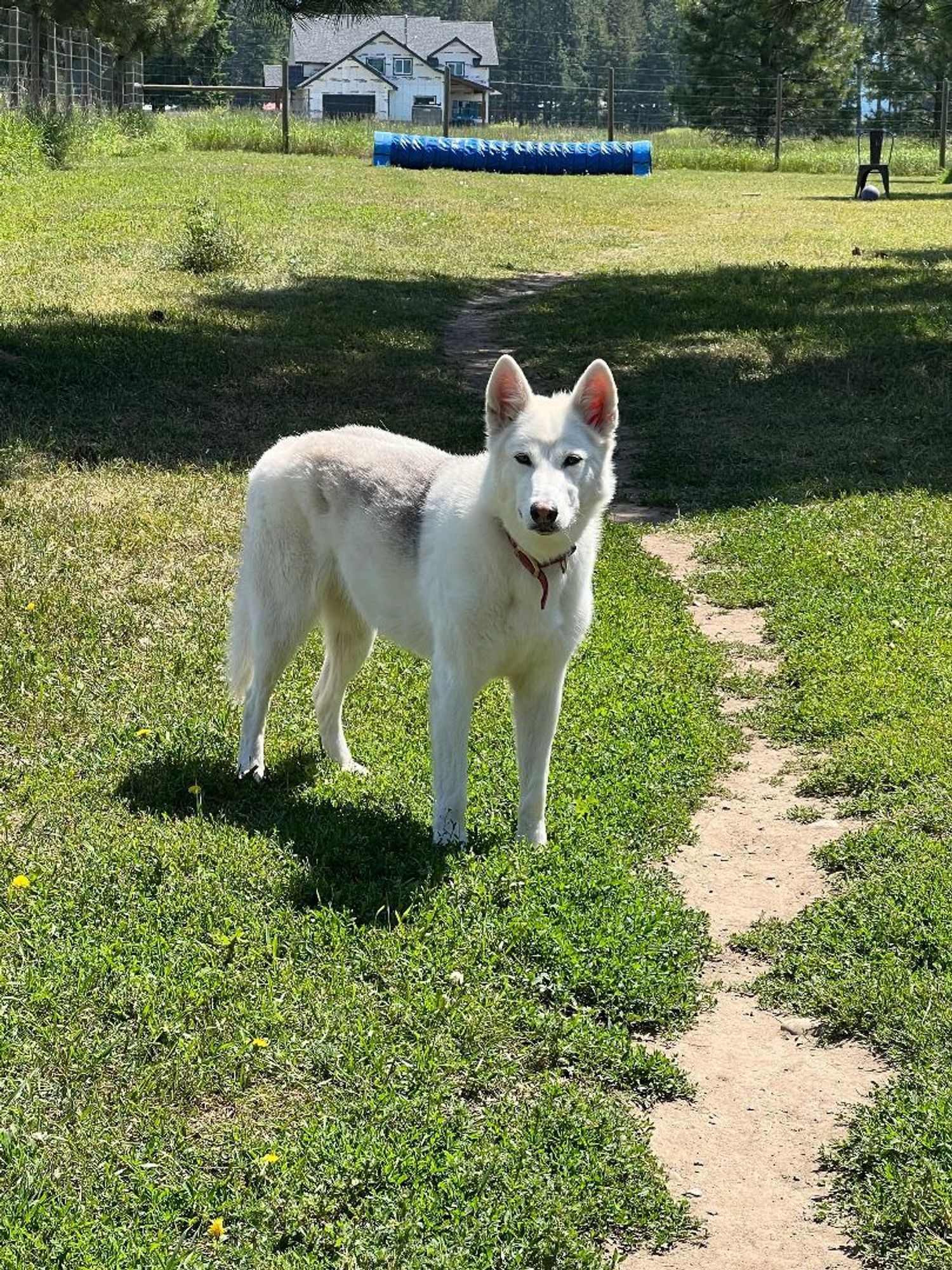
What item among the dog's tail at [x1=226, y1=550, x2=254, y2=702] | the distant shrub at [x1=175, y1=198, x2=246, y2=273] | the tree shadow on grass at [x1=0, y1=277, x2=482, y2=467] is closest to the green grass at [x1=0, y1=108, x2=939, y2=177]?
the distant shrub at [x1=175, y1=198, x2=246, y2=273]

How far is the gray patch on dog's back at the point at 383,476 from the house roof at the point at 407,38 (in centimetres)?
9252

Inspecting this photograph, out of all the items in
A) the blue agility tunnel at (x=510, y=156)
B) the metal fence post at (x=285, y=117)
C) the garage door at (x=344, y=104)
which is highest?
the garage door at (x=344, y=104)

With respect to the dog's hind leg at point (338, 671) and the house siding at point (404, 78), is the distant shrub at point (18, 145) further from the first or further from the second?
the house siding at point (404, 78)

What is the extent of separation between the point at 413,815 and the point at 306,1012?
53.8 inches

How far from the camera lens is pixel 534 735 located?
4.97 metres

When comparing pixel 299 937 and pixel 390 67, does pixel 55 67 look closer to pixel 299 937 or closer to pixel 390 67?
pixel 299 937

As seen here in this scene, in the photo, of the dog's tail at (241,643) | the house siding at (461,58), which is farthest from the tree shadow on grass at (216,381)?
the house siding at (461,58)

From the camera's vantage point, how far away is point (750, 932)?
469cm

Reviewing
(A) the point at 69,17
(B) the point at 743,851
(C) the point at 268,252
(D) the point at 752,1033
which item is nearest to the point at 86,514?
(B) the point at 743,851

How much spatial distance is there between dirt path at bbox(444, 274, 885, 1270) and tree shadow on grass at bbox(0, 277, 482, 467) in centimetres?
541

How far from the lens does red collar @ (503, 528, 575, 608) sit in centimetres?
464

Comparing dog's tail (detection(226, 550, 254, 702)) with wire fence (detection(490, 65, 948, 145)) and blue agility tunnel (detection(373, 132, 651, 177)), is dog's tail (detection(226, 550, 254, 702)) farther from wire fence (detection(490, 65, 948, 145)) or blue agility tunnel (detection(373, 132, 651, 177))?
wire fence (detection(490, 65, 948, 145))

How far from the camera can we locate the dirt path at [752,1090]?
10.9ft

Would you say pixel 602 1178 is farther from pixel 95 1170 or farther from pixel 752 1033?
pixel 95 1170
